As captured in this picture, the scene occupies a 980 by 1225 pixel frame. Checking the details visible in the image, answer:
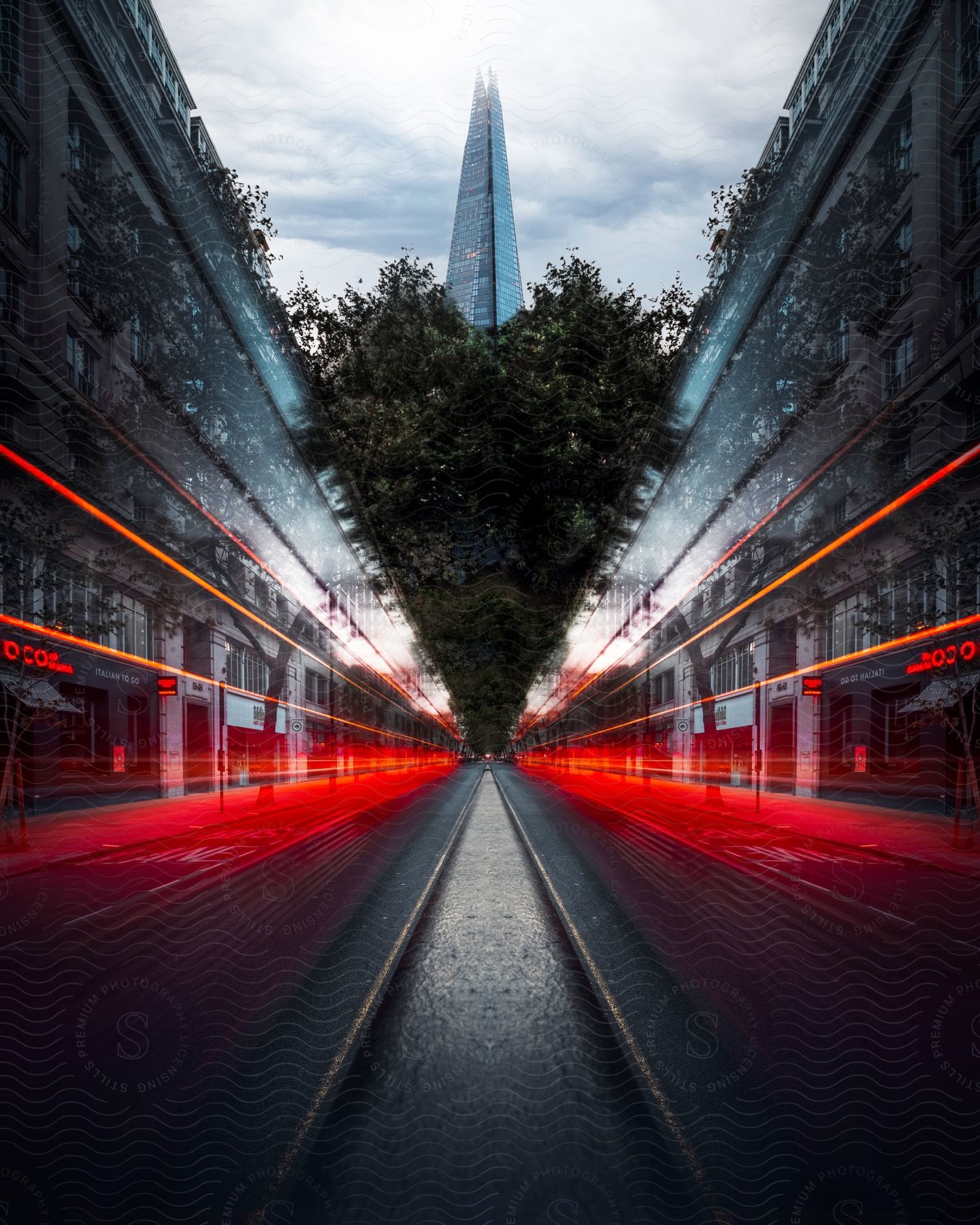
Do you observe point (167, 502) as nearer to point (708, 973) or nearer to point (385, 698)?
point (708, 973)

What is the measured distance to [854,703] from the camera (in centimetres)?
1305

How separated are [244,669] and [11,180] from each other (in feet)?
72.1

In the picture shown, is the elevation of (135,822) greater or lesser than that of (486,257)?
lesser

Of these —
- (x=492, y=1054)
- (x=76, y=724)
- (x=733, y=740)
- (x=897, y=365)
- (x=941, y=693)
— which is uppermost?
(x=897, y=365)

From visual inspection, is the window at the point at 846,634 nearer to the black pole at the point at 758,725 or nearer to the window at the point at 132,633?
the black pole at the point at 758,725

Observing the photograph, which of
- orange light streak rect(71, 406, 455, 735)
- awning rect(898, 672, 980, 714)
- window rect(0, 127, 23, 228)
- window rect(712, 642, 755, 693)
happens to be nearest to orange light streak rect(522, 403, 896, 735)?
awning rect(898, 672, 980, 714)

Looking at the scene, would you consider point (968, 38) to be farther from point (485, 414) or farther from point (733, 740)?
point (733, 740)

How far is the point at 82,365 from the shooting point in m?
6.14

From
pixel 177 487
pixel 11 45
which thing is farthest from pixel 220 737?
pixel 11 45

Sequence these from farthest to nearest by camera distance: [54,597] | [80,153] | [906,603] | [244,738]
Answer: [244,738] < [54,597] < [906,603] < [80,153]

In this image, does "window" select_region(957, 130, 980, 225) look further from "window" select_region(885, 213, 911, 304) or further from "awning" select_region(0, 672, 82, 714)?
"awning" select_region(0, 672, 82, 714)

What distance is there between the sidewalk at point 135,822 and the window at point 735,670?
12019 millimetres

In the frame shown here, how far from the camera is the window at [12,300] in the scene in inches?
172

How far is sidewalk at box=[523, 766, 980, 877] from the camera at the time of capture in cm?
834
